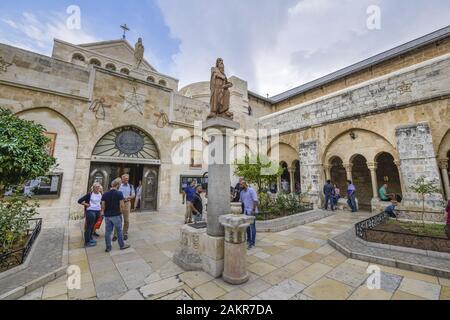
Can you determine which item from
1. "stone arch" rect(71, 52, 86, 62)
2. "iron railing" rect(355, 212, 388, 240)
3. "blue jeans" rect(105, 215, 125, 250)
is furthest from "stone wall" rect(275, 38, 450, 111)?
"stone arch" rect(71, 52, 86, 62)

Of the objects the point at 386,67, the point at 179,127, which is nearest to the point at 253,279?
the point at 179,127

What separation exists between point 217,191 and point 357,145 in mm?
9778

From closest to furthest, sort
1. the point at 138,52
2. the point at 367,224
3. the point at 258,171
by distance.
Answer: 1. the point at 367,224
2. the point at 258,171
3. the point at 138,52

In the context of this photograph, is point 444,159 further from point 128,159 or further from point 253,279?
point 128,159

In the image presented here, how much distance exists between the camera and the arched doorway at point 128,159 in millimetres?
8688

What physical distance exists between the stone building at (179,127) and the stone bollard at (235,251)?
7458mm

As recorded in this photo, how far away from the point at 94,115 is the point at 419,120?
1435cm

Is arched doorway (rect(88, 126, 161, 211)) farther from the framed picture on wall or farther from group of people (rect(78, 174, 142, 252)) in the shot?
group of people (rect(78, 174, 142, 252))

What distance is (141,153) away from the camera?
977 centimetres

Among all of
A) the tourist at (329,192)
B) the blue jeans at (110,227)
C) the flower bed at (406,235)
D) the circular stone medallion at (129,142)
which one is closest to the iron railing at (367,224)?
the flower bed at (406,235)

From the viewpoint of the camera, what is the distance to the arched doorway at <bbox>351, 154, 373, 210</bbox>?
12641 mm

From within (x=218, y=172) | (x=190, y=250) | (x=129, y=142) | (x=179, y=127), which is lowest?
(x=190, y=250)

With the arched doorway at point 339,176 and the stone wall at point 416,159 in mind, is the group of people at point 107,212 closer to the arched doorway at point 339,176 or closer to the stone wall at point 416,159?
the stone wall at point 416,159

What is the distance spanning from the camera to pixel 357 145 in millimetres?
10094
